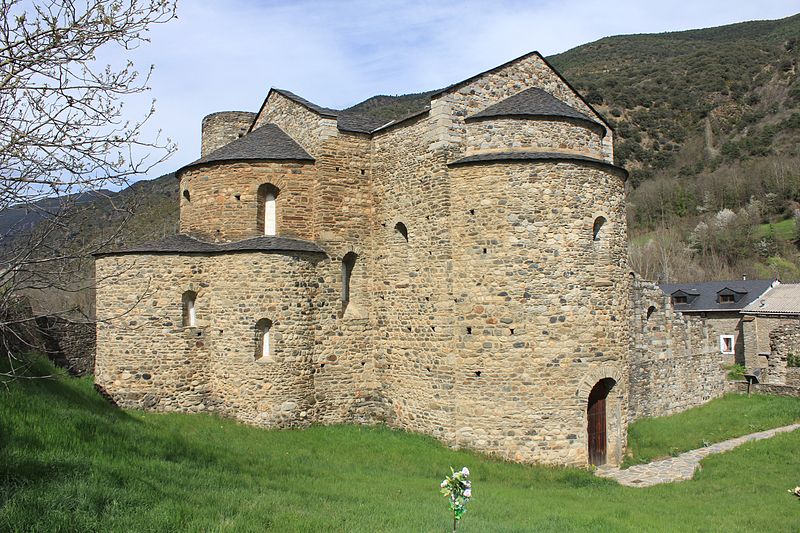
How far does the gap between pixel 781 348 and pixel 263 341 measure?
23894 mm

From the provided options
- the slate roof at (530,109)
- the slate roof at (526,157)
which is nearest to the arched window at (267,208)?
the slate roof at (526,157)

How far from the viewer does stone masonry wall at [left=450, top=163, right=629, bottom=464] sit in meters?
13.6

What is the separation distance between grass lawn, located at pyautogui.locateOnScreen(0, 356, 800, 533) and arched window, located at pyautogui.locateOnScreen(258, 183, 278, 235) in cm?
513

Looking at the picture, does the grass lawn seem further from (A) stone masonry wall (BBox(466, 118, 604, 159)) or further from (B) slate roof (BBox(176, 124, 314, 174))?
(A) stone masonry wall (BBox(466, 118, 604, 159))

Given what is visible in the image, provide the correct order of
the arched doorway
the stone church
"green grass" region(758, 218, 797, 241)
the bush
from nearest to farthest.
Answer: the stone church → the arched doorway → the bush → "green grass" region(758, 218, 797, 241)

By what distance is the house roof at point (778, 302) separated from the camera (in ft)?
99.9

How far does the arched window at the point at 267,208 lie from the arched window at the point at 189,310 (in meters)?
2.50

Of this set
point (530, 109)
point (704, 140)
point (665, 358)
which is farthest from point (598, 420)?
point (704, 140)

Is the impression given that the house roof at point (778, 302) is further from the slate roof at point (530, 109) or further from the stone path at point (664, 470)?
the slate roof at point (530, 109)

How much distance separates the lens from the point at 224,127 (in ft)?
70.5

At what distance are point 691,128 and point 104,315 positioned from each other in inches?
3449

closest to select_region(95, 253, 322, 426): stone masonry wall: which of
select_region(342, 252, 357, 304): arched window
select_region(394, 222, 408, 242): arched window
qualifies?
select_region(342, 252, 357, 304): arched window

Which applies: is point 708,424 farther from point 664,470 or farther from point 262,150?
point 262,150

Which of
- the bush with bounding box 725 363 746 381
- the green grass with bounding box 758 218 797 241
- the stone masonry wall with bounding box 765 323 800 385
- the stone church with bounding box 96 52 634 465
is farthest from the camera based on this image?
the green grass with bounding box 758 218 797 241
